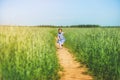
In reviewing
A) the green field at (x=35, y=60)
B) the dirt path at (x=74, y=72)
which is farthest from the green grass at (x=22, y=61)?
the dirt path at (x=74, y=72)

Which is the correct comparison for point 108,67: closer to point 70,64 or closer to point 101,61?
point 101,61

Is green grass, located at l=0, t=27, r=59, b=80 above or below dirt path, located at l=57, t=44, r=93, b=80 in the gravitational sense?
above

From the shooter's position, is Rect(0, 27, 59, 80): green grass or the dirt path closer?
Rect(0, 27, 59, 80): green grass

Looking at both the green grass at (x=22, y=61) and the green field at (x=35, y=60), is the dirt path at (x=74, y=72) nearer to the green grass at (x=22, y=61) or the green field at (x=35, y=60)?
the green field at (x=35, y=60)

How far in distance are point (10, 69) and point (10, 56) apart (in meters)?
0.53

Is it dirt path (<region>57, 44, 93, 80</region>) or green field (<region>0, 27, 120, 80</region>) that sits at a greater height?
green field (<region>0, 27, 120, 80</region>)

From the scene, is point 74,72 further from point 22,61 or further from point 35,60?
point 22,61

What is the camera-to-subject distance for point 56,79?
789cm

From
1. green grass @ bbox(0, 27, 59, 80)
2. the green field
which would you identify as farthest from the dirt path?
green grass @ bbox(0, 27, 59, 80)

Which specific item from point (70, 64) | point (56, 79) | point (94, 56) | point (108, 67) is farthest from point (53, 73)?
point (70, 64)

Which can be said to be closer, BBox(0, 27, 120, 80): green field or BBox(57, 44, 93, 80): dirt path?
BBox(0, 27, 120, 80): green field

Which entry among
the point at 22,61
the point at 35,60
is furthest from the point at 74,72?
the point at 22,61

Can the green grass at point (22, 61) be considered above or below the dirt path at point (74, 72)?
above

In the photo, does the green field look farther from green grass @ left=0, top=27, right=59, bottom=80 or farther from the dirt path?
the dirt path
